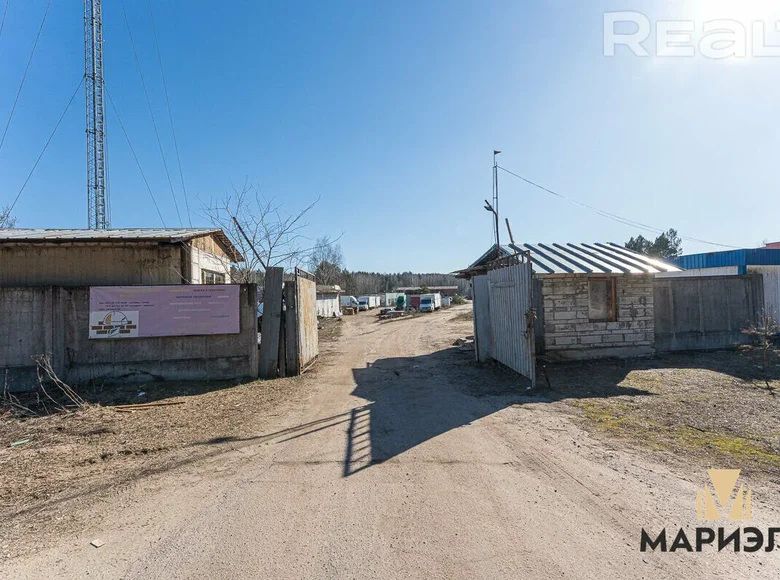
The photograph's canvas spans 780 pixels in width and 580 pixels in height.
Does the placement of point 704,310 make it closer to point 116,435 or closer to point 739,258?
point 739,258

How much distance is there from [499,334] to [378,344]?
23.7 feet

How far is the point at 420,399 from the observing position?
7473 millimetres

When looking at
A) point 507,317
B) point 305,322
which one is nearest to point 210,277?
point 305,322

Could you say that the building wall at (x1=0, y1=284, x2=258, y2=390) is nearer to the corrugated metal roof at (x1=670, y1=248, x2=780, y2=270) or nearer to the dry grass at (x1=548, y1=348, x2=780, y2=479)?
the dry grass at (x1=548, y1=348, x2=780, y2=479)

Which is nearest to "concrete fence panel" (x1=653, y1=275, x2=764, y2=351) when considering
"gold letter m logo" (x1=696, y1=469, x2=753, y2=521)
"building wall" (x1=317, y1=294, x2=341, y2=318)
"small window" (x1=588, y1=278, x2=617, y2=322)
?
"small window" (x1=588, y1=278, x2=617, y2=322)

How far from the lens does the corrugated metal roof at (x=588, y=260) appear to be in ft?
31.8

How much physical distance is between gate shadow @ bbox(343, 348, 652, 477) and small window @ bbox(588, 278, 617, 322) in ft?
9.59

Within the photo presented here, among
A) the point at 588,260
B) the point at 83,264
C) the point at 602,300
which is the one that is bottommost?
the point at 602,300

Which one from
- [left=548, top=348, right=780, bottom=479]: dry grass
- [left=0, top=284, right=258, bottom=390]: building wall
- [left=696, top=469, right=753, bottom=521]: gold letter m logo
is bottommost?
[left=548, top=348, right=780, bottom=479]: dry grass

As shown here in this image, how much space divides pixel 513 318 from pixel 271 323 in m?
5.86

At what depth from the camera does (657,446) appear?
4.95 meters

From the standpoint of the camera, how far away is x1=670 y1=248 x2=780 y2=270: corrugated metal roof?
1368cm

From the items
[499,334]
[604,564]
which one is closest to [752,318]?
[499,334]

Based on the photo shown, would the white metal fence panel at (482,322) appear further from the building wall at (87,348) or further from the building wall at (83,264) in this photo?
the building wall at (83,264)
